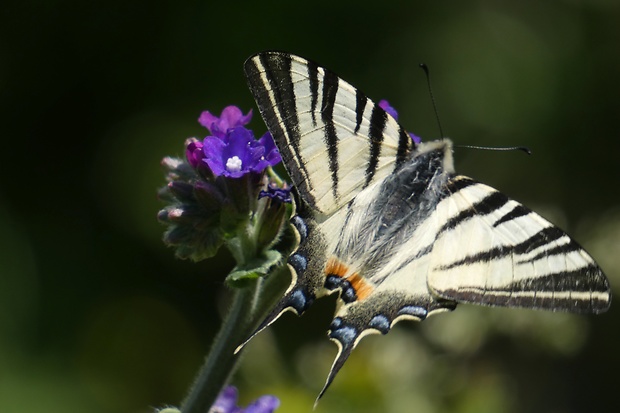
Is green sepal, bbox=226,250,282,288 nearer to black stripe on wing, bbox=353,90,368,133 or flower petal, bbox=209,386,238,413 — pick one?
black stripe on wing, bbox=353,90,368,133

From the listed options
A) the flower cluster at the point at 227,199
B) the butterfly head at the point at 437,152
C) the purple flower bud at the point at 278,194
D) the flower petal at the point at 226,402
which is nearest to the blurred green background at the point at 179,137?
the flower petal at the point at 226,402

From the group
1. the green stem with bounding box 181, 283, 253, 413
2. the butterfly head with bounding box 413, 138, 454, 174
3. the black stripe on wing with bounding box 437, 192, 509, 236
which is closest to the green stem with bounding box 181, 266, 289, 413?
the green stem with bounding box 181, 283, 253, 413

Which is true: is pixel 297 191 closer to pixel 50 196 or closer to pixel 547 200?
pixel 50 196

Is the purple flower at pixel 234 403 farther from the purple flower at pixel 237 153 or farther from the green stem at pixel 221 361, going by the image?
the purple flower at pixel 237 153

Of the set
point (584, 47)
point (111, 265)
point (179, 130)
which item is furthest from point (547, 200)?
point (111, 265)

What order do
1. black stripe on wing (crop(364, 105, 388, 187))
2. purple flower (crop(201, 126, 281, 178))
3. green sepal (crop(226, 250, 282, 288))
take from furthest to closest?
1. black stripe on wing (crop(364, 105, 388, 187))
2. purple flower (crop(201, 126, 281, 178))
3. green sepal (crop(226, 250, 282, 288))

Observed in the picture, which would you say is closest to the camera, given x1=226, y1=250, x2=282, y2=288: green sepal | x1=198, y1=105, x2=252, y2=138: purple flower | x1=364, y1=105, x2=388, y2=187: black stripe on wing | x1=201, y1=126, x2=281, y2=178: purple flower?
x1=226, y1=250, x2=282, y2=288: green sepal
